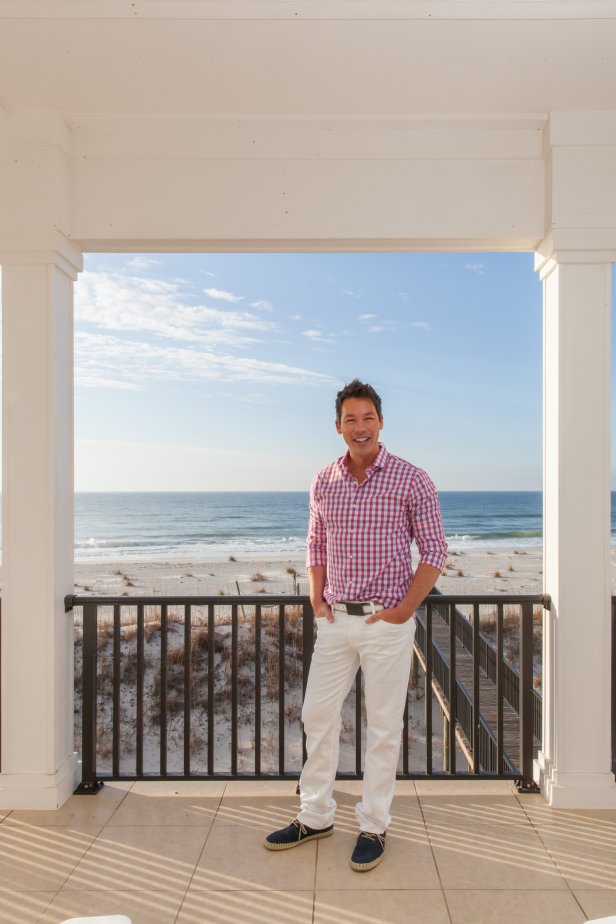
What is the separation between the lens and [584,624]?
95.0 inches

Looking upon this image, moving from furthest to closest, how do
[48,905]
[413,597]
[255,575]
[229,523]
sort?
[229,523] → [255,575] → [413,597] → [48,905]

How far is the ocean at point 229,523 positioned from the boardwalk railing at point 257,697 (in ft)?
30.1

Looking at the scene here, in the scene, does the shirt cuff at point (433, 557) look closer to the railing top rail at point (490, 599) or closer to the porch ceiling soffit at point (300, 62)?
the railing top rail at point (490, 599)

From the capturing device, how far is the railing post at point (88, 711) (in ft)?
8.30

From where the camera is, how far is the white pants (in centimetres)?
203

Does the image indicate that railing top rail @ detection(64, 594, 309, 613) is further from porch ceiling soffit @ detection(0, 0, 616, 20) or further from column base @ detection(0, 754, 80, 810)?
porch ceiling soffit @ detection(0, 0, 616, 20)

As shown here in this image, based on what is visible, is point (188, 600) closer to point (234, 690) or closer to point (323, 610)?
point (234, 690)

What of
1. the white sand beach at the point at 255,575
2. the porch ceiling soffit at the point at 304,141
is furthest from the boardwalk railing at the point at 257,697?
the white sand beach at the point at 255,575

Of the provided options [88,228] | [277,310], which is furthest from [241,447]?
[88,228]

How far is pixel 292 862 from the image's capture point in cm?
203

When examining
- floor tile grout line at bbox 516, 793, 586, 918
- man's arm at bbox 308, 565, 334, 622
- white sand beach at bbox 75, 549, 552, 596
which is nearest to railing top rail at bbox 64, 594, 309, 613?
man's arm at bbox 308, 565, 334, 622

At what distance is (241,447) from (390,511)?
23931mm

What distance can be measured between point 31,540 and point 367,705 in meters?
1.48

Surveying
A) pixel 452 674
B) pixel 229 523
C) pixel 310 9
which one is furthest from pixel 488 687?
pixel 229 523
